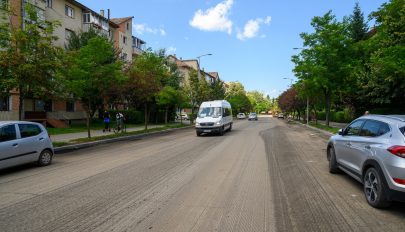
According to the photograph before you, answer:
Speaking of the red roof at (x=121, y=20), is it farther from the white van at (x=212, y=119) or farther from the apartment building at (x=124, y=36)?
the white van at (x=212, y=119)

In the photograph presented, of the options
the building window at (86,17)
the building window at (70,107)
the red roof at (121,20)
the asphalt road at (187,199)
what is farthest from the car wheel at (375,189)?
the red roof at (121,20)

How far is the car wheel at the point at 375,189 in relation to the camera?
5715 millimetres

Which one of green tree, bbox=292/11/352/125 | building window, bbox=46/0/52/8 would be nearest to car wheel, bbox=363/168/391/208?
green tree, bbox=292/11/352/125

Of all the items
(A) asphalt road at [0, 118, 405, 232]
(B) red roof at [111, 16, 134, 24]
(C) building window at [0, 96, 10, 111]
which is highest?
(B) red roof at [111, 16, 134, 24]

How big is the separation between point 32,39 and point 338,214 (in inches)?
514

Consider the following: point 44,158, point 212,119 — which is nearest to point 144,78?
point 212,119

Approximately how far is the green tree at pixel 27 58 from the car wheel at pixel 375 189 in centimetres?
1187

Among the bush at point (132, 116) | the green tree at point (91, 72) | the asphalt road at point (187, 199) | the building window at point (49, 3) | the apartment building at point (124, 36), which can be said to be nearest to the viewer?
the asphalt road at point (187, 199)

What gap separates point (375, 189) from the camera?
6.02m

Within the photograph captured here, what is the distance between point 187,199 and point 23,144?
6039 millimetres

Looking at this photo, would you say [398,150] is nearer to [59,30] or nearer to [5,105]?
[5,105]

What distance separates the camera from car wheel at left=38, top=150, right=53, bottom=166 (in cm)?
1073

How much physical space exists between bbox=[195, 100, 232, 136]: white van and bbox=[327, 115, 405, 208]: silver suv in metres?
15.6

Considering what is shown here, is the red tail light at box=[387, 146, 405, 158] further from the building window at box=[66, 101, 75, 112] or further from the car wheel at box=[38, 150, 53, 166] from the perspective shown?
the building window at box=[66, 101, 75, 112]
